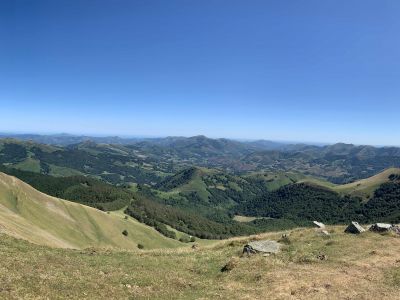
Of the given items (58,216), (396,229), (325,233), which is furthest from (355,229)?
(58,216)

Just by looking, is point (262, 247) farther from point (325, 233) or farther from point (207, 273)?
point (325, 233)

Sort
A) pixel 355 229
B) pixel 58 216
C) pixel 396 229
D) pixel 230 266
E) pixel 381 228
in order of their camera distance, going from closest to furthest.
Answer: pixel 230 266
pixel 396 229
pixel 381 228
pixel 355 229
pixel 58 216

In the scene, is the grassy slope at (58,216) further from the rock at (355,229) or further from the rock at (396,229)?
the rock at (396,229)

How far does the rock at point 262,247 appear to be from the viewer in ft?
146

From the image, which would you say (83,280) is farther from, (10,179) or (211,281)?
(10,179)

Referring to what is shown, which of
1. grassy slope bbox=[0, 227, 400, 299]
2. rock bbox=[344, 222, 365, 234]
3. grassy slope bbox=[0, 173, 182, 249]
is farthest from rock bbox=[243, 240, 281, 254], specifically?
grassy slope bbox=[0, 173, 182, 249]

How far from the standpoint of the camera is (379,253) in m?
41.8

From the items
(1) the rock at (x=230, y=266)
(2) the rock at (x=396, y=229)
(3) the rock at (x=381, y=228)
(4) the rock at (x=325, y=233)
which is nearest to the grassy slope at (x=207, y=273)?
(1) the rock at (x=230, y=266)

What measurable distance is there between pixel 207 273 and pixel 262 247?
31.3ft

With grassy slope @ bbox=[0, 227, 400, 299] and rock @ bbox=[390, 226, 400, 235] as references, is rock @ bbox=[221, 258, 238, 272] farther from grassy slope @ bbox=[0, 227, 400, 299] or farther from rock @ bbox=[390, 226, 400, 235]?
rock @ bbox=[390, 226, 400, 235]

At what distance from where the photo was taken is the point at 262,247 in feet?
150

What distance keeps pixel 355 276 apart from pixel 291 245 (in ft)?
43.7

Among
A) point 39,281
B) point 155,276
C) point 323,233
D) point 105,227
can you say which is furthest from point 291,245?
point 105,227

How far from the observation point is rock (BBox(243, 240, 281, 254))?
44.6 meters
